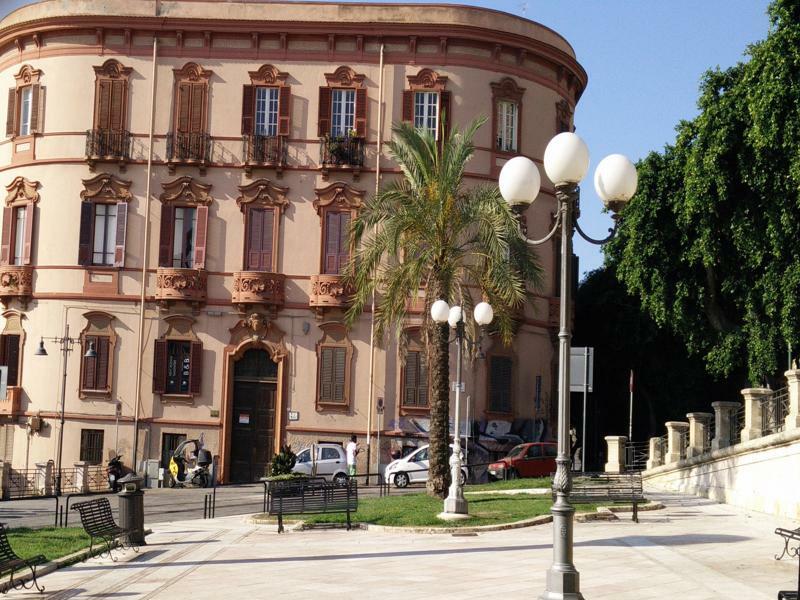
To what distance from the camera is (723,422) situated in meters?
29.9

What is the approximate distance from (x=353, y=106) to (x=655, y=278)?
12656mm

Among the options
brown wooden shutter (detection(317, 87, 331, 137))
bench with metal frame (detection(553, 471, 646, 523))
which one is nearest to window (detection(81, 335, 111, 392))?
brown wooden shutter (detection(317, 87, 331, 137))

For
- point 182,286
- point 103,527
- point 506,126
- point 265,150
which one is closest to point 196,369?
point 182,286

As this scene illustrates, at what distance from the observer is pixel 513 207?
1332 centimetres

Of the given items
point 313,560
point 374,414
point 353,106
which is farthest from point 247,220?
point 313,560

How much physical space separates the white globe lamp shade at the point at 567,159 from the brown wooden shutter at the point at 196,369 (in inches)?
1213

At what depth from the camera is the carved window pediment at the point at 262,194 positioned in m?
42.7

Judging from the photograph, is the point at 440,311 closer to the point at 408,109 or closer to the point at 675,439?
the point at 675,439

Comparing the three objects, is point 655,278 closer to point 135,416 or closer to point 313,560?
point 135,416

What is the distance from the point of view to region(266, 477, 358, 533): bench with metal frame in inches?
907

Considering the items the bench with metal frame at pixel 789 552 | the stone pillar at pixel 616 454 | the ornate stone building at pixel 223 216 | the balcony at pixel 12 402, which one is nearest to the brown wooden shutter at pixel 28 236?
the ornate stone building at pixel 223 216

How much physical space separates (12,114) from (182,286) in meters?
9.58

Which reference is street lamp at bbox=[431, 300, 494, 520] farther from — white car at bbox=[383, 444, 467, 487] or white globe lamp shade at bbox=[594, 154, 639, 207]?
white car at bbox=[383, 444, 467, 487]

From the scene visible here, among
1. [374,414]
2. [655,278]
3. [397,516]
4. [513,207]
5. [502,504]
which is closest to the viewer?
[513,207]
